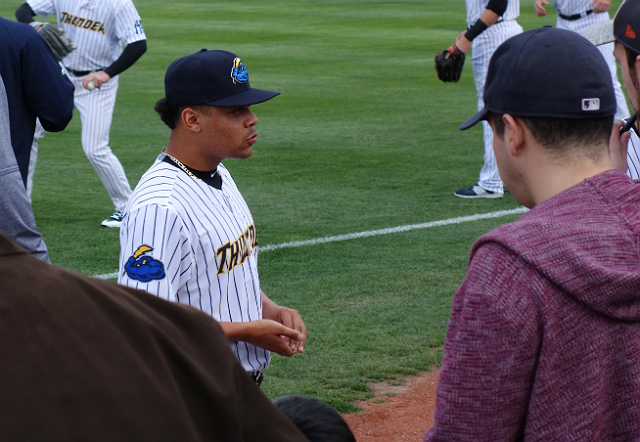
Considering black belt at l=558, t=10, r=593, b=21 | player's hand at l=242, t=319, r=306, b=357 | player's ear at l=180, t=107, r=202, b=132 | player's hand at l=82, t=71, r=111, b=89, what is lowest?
player's hand at l=82, t=71, r=111, b=89

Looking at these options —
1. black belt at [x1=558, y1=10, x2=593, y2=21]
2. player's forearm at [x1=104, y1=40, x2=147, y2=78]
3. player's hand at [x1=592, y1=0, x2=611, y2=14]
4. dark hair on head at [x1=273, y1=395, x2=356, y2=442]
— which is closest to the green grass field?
dark hair on head at [x1=273, y1=395, x2=356, y2=442]

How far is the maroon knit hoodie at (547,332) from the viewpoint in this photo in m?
1.55

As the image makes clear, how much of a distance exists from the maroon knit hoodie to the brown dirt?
2.54 metres

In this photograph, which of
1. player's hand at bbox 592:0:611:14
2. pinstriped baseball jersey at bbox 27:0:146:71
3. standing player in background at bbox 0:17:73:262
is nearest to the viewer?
standing player in background at bbox 0:17:73:262

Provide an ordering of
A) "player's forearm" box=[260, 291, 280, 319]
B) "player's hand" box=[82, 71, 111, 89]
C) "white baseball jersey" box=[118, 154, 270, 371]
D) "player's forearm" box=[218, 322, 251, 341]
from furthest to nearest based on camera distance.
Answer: "player's hand" box=[82, 71, 111, 89]
"player's forearm" box=[260, 291, 280, 319]
"player's forearm" box=[218, 322, 251, 341]
"white baseball jersey" box=[118, 154, 270, 371]

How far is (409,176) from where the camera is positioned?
955 centimetres

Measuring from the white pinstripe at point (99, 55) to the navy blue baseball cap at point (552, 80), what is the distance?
631 cm

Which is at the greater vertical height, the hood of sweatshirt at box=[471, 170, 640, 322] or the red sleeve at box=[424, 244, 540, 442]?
the hood of sweatshirt at box=[471, 170, 640, 322]

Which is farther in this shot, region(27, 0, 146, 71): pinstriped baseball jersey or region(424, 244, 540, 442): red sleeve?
region(27, 0, 146, 71): pinstriped baseball jersey

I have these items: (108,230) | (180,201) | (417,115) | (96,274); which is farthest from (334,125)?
(180,201)

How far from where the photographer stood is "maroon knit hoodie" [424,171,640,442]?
1.55 m

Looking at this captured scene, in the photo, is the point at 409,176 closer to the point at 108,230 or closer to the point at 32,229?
the point at 108,230

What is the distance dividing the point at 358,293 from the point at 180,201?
3355mm

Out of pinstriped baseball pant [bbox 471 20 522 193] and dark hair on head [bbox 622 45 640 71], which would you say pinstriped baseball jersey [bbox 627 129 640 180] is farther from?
pinstriped baseball pant [bbox 471 20 522 193]
